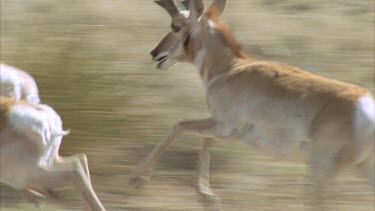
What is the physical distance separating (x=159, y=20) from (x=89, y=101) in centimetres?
277

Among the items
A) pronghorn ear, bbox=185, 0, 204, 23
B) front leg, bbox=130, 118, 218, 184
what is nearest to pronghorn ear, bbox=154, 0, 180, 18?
pronghorn ear, bbox=185, 0, 204, 23

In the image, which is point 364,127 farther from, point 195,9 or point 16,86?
point 16,86

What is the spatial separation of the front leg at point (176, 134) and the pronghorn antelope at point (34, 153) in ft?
3.23

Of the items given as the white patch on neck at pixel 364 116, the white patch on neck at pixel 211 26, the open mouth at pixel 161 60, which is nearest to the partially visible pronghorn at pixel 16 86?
the open mouth at pixel 161 60

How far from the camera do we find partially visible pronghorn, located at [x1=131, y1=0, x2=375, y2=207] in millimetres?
7598

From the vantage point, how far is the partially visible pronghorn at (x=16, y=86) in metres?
8.39

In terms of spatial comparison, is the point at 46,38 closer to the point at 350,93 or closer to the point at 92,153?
the point at 92,153

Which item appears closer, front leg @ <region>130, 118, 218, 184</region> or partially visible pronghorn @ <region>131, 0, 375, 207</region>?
partially visible pronghorn @ <region>131, 0, 375, 207</region>

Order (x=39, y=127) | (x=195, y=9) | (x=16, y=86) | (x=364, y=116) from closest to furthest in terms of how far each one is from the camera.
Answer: (x=39, y=127)
(x=364, y=116)
(x=16, y=86)
(x=195, y=9)

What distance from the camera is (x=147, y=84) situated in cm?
1068

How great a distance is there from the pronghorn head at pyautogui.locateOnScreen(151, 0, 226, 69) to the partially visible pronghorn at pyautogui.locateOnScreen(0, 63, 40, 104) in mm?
984

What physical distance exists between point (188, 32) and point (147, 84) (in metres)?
2.16

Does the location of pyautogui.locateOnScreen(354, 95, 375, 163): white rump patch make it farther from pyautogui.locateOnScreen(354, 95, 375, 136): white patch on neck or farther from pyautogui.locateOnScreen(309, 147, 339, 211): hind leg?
pyautogui.locateOnScreen(309, 147, 339, 211): hind leg

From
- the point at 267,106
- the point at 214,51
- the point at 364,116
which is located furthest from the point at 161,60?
the point at 364,116
